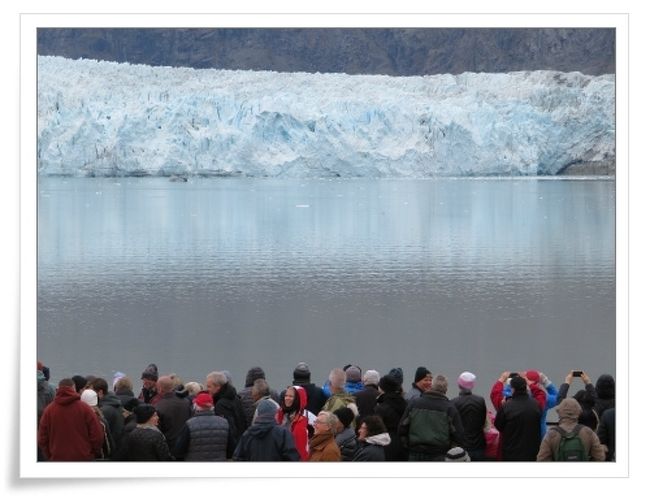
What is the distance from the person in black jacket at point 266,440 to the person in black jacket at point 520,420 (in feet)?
2.38

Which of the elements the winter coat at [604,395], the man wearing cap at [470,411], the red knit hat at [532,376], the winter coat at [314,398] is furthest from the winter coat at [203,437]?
the winter coat at [604,395]

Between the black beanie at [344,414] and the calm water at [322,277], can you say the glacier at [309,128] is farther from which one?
the black beanie at [344,414]

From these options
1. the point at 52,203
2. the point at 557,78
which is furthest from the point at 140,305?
the point at 557,78

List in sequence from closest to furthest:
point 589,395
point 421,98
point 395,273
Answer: point 589,395 → point 395,273 → point 421,98

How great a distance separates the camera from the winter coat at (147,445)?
3779 mm

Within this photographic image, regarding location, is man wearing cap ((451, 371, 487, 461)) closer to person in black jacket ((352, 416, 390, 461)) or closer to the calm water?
person in black jacket ((352, 416, 390, 461))

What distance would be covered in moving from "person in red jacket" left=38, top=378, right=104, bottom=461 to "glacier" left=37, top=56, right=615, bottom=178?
17206mm

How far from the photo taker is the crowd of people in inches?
149

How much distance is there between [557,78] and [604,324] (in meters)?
12.8

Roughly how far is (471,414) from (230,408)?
846 mm

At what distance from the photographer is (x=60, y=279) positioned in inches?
590

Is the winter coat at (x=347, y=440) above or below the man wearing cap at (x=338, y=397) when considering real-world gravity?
below

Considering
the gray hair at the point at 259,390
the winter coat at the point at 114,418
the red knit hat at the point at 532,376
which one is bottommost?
the winter coat at the point at 114,418
